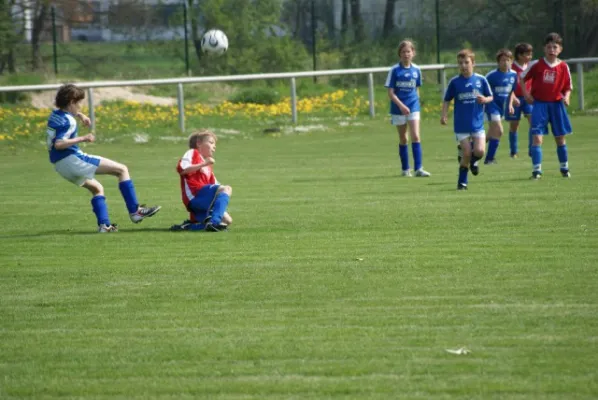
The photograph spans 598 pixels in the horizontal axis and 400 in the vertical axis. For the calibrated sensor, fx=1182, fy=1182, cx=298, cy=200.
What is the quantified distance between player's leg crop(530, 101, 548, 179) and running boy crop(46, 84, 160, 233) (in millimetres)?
5723

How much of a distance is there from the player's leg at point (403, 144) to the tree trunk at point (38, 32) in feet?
60.4

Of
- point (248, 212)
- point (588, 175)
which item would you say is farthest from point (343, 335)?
point (588, 175)

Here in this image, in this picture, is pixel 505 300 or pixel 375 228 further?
pixel 375 228

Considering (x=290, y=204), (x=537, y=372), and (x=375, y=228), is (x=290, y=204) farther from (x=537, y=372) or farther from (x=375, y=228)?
(x=537, y=372)

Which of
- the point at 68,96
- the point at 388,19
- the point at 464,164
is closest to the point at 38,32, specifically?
the point at 388,19

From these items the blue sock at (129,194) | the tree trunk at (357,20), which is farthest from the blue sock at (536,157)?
the tree trunk at (357,20)

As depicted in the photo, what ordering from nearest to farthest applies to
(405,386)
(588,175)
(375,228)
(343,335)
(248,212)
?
(405,386) → (343,335) → (375,228) → (248,212) → (588,175)

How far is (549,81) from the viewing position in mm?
15531

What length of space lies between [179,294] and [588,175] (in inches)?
340

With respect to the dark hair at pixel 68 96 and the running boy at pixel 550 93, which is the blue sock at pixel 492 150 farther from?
the dark hair at pixel 68 96

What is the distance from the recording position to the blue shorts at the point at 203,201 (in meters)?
11.4

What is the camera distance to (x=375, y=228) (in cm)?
1111

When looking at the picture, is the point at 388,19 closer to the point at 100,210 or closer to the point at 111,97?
the point at 111,97

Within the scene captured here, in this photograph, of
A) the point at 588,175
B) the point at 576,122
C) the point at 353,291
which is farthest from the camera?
the point at 576,122
